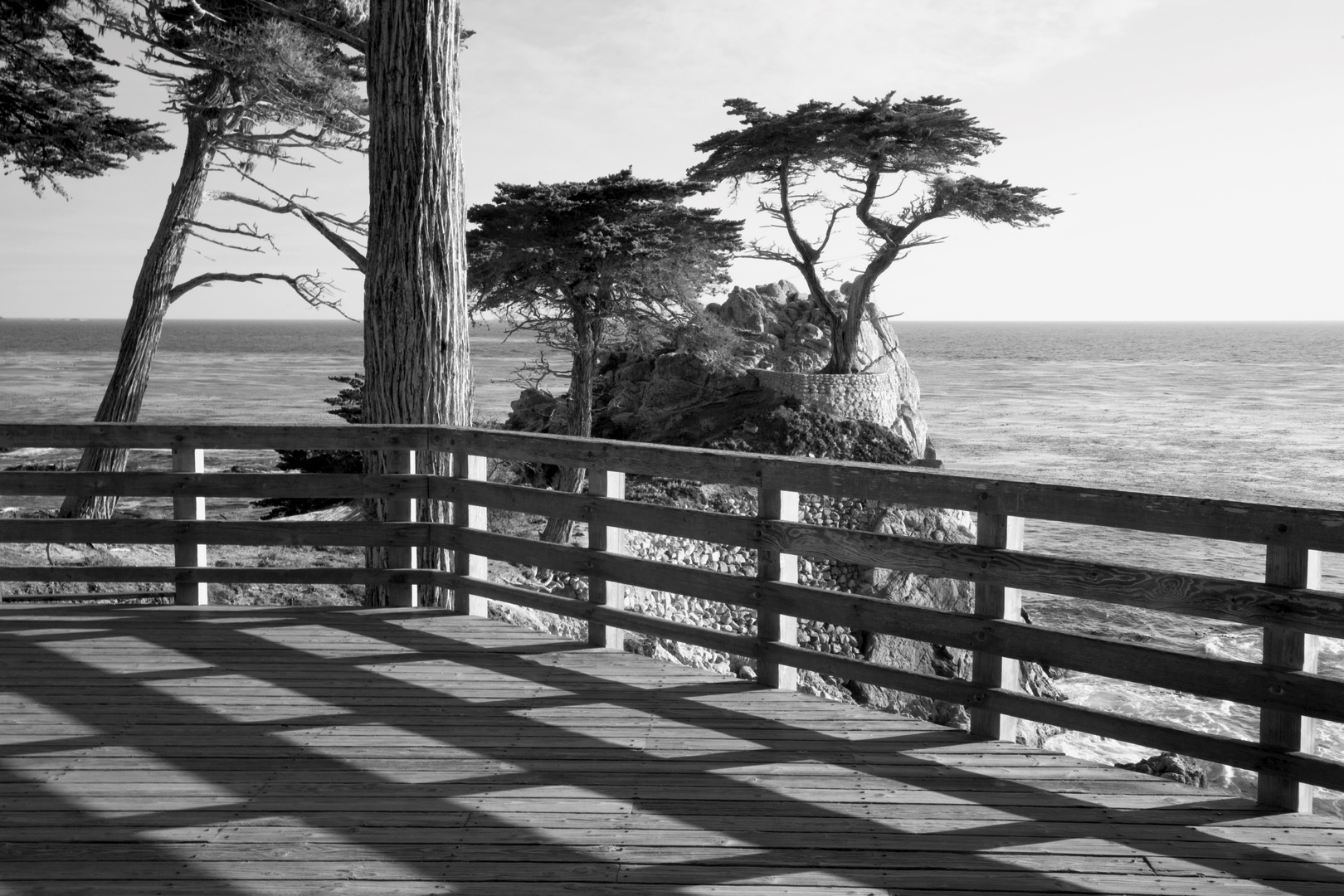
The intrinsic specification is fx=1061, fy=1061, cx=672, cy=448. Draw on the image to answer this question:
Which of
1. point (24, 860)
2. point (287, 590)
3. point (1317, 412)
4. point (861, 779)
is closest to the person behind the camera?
point (24, 860)

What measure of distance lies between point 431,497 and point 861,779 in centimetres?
306

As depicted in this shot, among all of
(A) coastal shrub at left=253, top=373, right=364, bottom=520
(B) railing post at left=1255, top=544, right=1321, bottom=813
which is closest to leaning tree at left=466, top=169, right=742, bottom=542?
(A) coastal shrub at left=253, top=373, right=364, bottom=520

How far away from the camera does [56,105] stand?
49.4 feet

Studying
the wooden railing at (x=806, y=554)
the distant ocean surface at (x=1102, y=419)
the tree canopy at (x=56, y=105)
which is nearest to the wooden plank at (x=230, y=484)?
the wooden railing at (x=806, y=554)

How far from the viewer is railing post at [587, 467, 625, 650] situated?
5102 mm

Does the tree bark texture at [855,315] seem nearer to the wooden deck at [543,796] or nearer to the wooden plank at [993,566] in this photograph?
A: the wooden plank at [993,566]

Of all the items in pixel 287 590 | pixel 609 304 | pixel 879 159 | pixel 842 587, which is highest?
pixel 879 159

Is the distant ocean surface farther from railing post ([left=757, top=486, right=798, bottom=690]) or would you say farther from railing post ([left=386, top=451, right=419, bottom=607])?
railing post ([left=386, top=451, right=419, bottom=607])

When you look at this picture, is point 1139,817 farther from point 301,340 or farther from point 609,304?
point 301,340

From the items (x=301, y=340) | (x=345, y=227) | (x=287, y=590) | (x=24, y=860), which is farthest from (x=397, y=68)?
(x=301, y=340)

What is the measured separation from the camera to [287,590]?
1316cm

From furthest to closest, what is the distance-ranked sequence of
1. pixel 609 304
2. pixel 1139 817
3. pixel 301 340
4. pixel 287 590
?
pixel 301 340
pixel 609 304
pixel 287 590
pixel 1139 817

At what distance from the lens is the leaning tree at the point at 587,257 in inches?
788

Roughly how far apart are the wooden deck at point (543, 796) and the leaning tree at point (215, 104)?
38.4 ft
